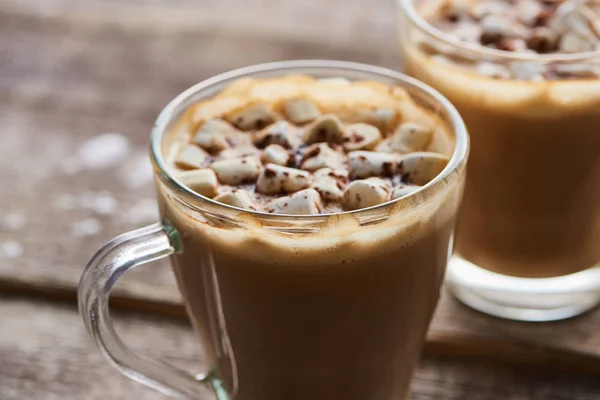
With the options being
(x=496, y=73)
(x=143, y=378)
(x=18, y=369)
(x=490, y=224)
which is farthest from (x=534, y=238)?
(x=18, y=369)

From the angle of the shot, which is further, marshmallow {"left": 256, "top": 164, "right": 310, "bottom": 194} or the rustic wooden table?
the rustic wooden table

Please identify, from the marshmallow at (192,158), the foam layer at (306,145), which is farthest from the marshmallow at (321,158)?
the marshmallow at (192,158)

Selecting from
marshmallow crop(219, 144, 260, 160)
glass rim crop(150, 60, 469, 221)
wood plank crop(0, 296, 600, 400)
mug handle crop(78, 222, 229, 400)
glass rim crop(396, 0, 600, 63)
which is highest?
glass rim crop(396, 0, 600, 63)

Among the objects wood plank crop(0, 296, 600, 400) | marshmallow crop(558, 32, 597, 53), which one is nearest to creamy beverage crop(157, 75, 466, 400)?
wood plank crop(0, 296, 600, 400)

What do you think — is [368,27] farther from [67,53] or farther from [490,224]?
[490,224]

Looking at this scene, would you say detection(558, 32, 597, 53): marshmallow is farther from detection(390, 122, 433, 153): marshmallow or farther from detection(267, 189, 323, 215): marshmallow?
detection(267, 189, 323, 215): marshmallow

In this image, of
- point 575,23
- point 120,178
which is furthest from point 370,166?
point 120,178
